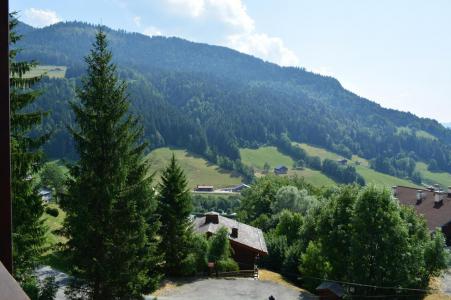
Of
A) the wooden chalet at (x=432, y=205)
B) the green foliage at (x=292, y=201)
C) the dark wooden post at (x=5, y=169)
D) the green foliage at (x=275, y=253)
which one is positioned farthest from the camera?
the green foliage at (x=292, y=201)

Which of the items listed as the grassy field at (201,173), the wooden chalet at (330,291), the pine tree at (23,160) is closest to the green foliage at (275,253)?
the wooden chalet at (330,291)

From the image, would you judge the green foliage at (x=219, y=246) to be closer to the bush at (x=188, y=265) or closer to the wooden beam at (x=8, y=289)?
the bush at (x=188, y=265)

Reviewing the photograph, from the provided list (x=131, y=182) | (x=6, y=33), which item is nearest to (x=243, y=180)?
(x=131, y=182)

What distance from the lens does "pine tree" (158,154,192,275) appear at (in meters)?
37.8

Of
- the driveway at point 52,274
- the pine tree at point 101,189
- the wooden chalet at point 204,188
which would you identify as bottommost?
the wooden chalet at point 204,188

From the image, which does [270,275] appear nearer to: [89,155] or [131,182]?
[131,182]

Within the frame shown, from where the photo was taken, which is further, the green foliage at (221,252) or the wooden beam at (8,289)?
the green foliage at (221,252)

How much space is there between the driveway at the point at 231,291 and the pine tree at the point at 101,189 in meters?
11.9

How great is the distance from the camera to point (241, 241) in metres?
46.1

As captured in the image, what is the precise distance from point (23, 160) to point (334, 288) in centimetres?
2515

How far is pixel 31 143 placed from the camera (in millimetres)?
16750

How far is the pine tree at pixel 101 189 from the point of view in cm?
1992

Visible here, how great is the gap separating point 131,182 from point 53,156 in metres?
164

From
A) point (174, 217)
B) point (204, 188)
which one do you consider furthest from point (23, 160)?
point (204, 188)
